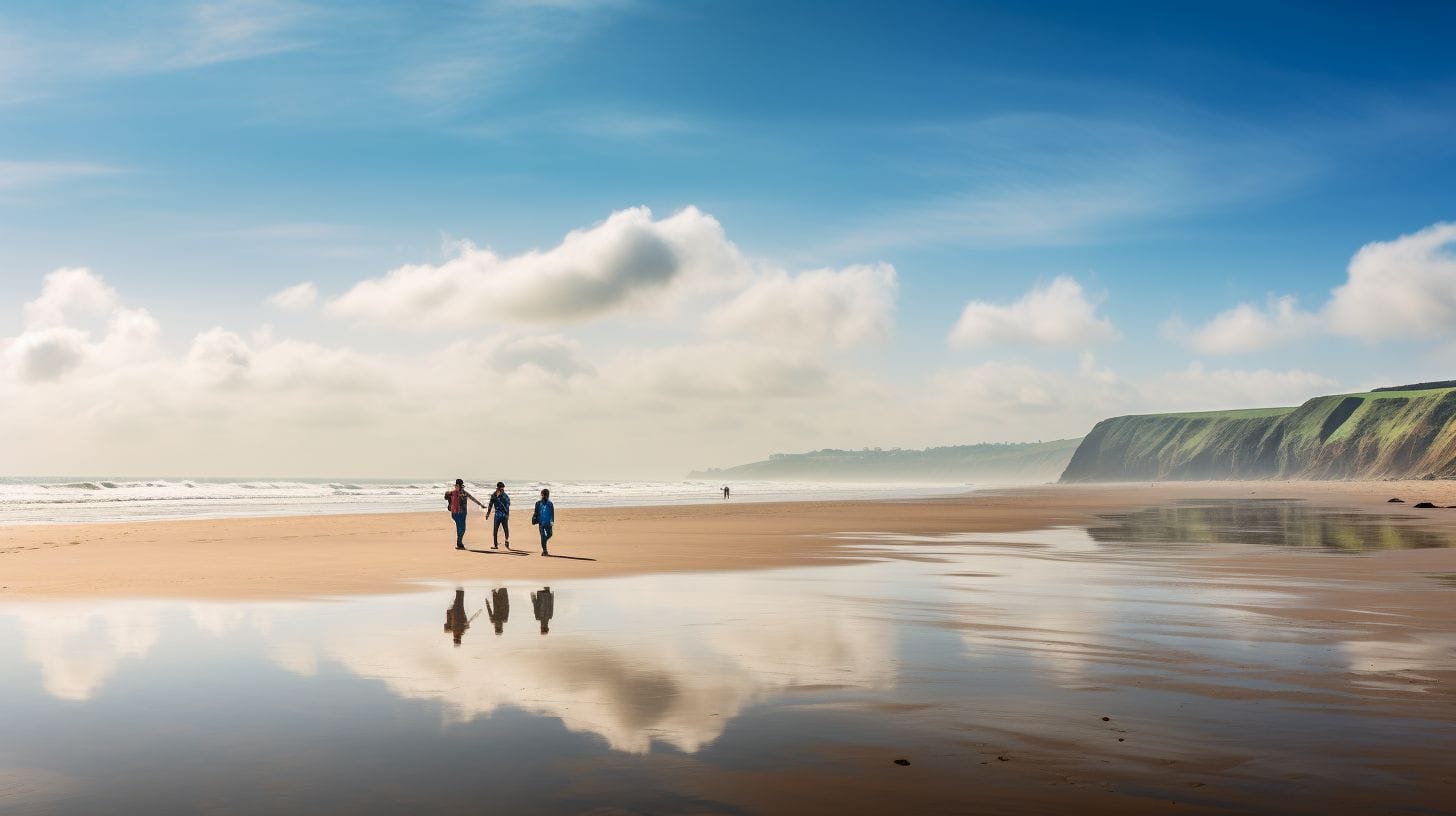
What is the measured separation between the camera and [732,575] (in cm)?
2125

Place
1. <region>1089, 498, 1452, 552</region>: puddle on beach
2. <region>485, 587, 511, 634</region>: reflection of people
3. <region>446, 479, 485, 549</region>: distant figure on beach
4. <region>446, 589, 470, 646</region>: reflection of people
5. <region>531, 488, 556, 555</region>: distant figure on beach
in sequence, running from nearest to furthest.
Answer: <region>446, 589, 470, 646</region>: reflection of people → <region>485, 587, 511, 634</region>: reflection of people → <region>531, 488, 556, 555</region>: distant figure on beach → <region>446, 479, 485, 549</region>: distant figure on beach → <region>1089, 498, 1452, 552</region>: puddle on beach

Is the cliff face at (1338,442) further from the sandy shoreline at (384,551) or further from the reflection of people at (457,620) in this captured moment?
the reflection of people at (457,620)

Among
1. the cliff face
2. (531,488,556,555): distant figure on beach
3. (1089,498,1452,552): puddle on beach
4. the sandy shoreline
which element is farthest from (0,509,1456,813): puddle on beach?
the cliff face

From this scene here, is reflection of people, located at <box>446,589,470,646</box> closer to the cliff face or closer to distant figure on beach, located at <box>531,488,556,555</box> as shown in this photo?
distant figure on beach, located at <box>531,488,556,555</box>

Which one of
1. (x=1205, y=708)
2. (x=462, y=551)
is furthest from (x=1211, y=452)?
(x=1205, y=708)

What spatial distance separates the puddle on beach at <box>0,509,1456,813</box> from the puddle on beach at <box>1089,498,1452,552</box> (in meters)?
16.0

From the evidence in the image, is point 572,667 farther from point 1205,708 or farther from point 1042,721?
point 1205,708

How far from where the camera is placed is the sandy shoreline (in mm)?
20109

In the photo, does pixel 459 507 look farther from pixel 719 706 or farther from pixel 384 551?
pixel 719 706

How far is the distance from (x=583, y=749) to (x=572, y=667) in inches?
132

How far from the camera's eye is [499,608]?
625 inches

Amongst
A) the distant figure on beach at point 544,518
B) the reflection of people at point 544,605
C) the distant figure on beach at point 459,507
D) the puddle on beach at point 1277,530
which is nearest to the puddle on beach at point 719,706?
the reflection of people at point 544,605

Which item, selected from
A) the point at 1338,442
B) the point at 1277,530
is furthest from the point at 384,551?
the point at 1338,442

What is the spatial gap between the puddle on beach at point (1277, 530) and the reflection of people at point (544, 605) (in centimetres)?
2073
